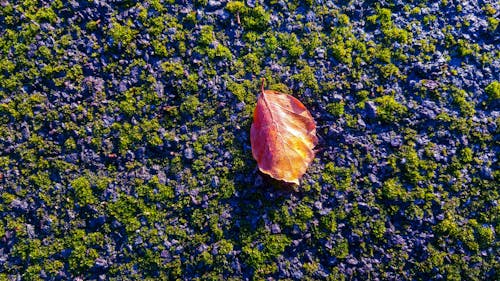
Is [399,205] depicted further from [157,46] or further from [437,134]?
[157,46]

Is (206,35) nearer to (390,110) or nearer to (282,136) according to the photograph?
(282,136)

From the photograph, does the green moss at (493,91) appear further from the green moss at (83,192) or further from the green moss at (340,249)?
the green moss at (83,192)

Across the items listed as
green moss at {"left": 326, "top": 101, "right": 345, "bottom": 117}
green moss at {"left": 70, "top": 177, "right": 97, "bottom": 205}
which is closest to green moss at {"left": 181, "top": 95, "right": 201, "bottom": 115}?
green moss at {"left": 70, "top": 177, "right": 97, "bottom": 205}

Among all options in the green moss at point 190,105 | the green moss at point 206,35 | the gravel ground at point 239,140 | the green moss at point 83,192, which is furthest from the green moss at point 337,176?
the green moss at point 83,192

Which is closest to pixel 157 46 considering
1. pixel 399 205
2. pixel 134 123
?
pixel 134 123

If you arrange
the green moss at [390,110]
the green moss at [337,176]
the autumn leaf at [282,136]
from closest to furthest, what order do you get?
the autumn leaf at [282,136] → the green moss at [337,176] → the green moss at [390,110]
